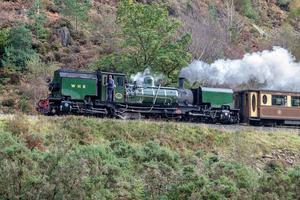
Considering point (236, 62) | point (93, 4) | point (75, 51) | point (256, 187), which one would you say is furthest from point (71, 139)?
point (93, 4)

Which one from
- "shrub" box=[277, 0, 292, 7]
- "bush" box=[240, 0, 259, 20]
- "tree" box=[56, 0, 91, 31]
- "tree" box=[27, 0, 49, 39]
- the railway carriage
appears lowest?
the railway carriage

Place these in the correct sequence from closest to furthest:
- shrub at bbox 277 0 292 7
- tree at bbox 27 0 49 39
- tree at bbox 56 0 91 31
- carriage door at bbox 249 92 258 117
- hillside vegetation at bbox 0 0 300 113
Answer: carriage door at bbox 249 92 258 117, hillside vegetation at bbox 0 0 300 113, tree at bbox 27 0 49 39, tree at bbox 56 0 91 31, shrub at bbox 277 0 292 7

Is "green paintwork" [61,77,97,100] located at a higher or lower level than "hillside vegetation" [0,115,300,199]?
higher

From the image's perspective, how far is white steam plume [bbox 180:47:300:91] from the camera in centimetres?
3594

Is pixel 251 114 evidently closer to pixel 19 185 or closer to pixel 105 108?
pixel 105 108

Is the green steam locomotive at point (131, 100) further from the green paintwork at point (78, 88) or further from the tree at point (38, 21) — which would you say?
the tree at point (38, 21)

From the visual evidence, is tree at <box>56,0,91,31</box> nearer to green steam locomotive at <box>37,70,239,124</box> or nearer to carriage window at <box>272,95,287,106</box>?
green steam locomotive at <box>37,70,239,124</box>

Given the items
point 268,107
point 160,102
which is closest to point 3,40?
point 160,102

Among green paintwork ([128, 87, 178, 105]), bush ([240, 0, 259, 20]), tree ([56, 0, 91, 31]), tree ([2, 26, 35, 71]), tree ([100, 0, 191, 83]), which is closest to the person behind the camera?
green paintwork ([128, 87, 178, 105])

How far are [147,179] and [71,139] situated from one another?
163 inches

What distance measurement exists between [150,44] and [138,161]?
15511 millimetres

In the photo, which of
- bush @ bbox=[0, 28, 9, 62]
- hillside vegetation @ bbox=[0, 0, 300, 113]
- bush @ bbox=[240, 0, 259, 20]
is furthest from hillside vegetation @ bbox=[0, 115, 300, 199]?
bush @ bbox=[240, 0, 259, 20]

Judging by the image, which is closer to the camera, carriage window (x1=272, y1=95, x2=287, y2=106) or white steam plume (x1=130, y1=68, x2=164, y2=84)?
white steam plume (x1=130, y1=68, x2=164, y2=84)

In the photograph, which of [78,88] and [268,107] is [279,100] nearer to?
[268,107]
